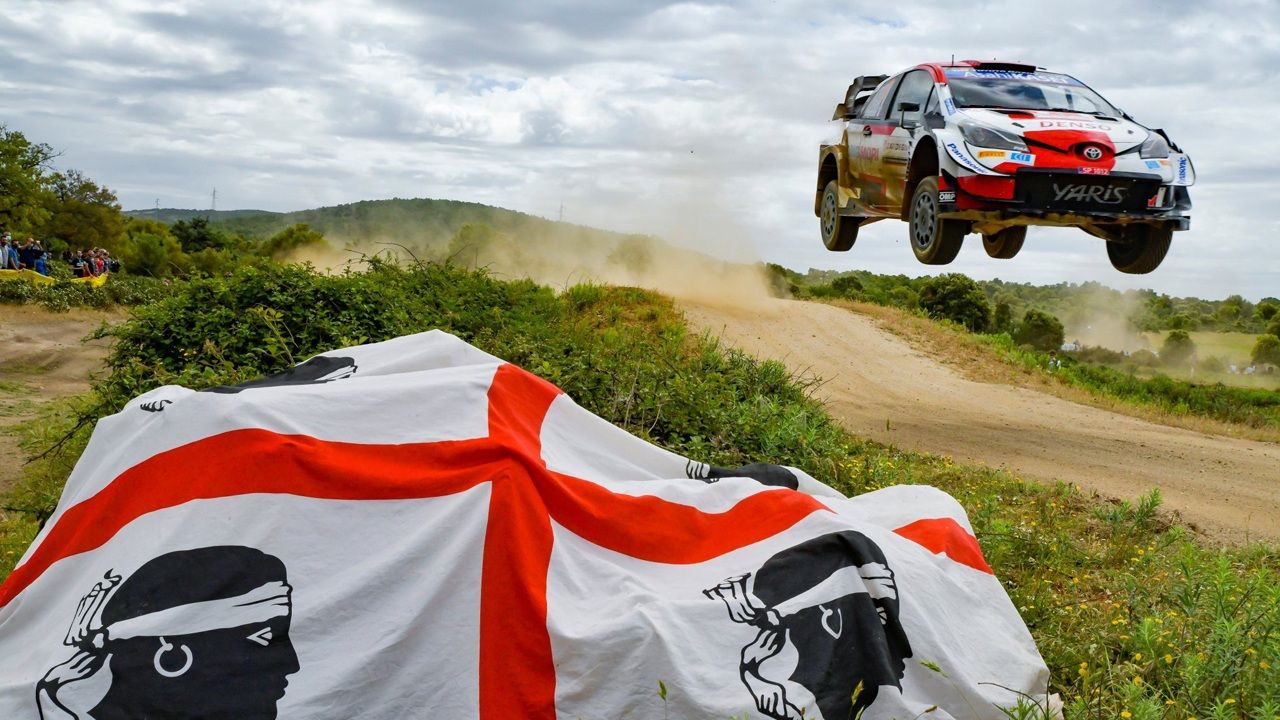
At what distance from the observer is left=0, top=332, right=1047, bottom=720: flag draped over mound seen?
2.97m

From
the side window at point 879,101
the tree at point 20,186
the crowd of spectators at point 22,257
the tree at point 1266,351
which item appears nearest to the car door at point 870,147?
the side window at point 879,101

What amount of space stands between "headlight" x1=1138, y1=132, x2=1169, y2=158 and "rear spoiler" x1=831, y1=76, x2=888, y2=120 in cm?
356

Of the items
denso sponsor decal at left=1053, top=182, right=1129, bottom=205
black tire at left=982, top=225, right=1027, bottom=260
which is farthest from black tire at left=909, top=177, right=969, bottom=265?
black tire at left=982, top=225, right=1027, bottom=260

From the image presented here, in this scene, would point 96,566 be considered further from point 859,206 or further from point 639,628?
point 859,206

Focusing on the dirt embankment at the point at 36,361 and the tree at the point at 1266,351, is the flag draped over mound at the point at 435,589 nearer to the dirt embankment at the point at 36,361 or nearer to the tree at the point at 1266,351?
the dirt embankment at the point at 36,361

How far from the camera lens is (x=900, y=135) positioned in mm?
9523

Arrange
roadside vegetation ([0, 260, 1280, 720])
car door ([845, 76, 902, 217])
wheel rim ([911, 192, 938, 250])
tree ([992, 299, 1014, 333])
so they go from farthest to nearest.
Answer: tree ([992, 299, 1014, 333])
car door ([845, 76, 902, 217])
wheel rim ([911, 192, 938, 250])
roadside vegetation ([0, 260, 1280, 720])

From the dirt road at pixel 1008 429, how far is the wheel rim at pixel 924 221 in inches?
63.5

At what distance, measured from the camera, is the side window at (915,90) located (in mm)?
9461

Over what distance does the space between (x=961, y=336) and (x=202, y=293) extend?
42.1 feet

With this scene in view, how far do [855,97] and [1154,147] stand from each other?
3923 millimetres

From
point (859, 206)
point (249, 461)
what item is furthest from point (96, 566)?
point (859, 206)

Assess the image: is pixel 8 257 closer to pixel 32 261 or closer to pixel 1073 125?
pixel 32 261

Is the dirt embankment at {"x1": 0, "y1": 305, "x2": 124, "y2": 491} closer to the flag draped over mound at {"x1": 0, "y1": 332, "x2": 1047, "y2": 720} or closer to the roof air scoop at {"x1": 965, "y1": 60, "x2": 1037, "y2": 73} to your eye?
the flag draped over mound at {"x1": 0, "y1": 332, "x2": 1047, "y2": 720}
